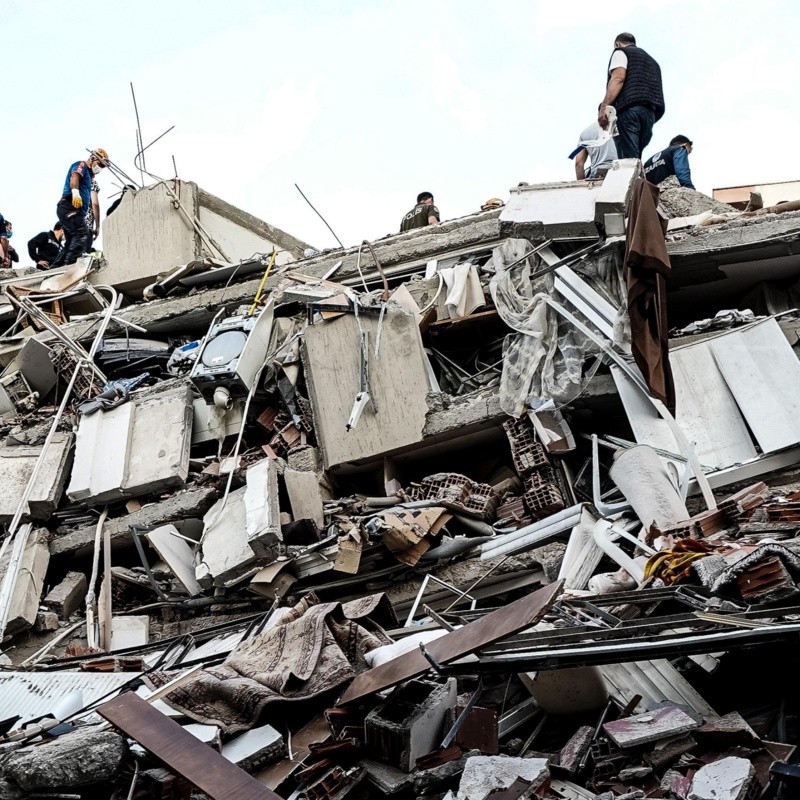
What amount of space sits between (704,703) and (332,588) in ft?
13.7

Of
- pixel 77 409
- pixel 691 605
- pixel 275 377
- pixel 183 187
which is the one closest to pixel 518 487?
pixel 275 377

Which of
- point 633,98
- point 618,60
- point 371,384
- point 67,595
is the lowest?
point 67,595

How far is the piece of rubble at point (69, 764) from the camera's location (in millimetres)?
4855

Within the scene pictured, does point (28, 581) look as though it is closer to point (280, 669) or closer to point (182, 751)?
point (280, 669)

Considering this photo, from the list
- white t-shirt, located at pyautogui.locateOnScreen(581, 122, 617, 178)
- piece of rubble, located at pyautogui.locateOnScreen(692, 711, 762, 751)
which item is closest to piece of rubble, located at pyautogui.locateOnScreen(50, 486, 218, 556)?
white t-shirt, located at pyautogui.locateOnScreen(581, 122, 617, 178)

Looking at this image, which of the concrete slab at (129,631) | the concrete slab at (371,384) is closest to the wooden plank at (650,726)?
the concrete slab at (371,384)

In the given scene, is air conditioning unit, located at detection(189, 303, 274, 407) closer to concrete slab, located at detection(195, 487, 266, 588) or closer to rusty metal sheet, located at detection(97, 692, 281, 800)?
concrete slab, located at detection(195, 487, 266, 588)

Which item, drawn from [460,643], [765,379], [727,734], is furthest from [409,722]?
[765,379]

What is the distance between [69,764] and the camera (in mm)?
4863

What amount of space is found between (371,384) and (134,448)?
2.70m

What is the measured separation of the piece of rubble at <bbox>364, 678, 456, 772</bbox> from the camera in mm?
4840

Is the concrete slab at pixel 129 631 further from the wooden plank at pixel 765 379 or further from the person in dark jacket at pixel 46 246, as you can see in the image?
the person in dark jacket at pixel 46 246

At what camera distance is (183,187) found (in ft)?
46.0

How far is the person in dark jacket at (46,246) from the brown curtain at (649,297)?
10.4m
